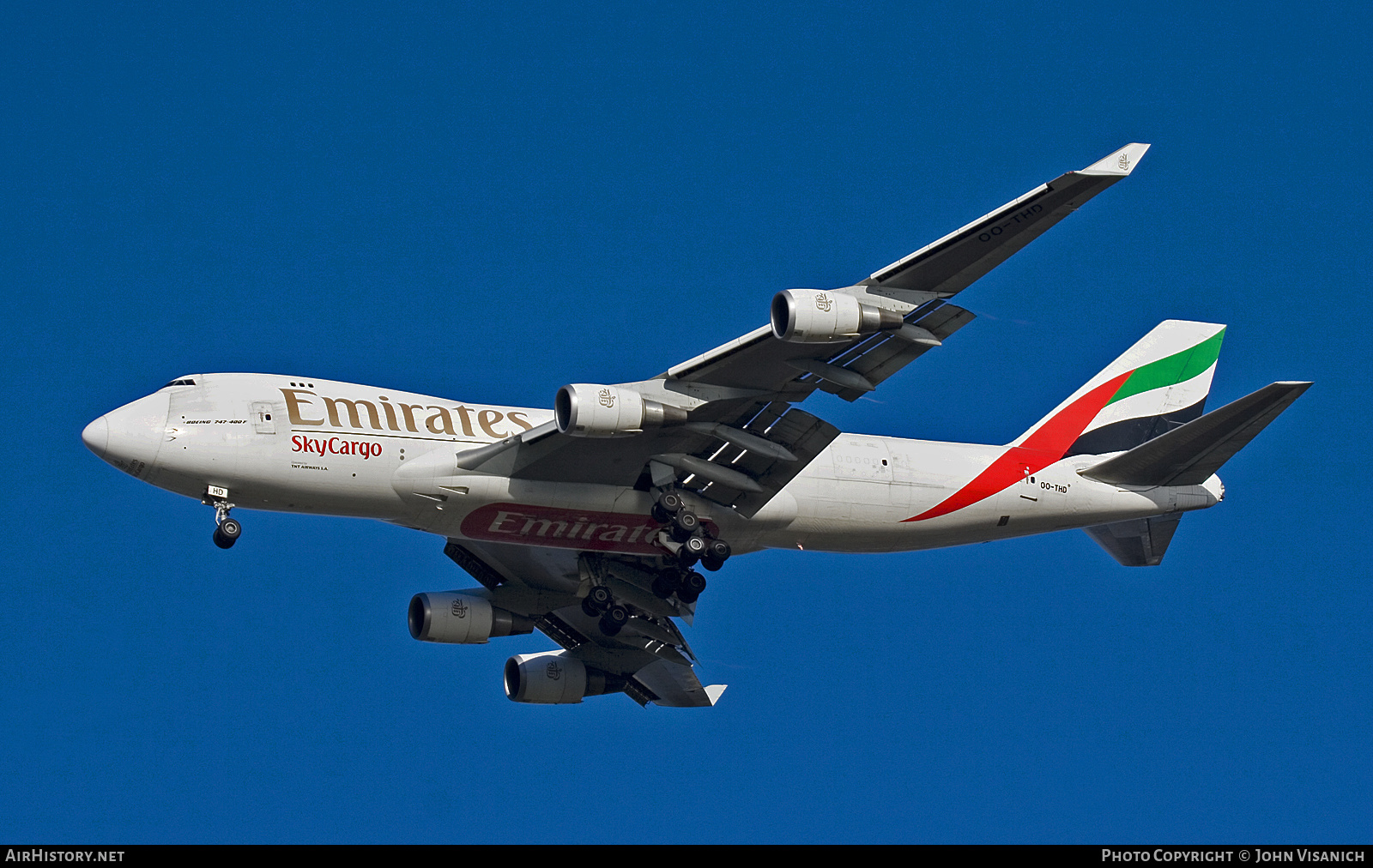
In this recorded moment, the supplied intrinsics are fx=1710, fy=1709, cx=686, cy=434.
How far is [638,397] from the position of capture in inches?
1460

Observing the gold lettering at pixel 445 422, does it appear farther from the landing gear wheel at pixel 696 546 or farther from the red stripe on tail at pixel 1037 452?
the red stripe on tail at pixel 1037 452

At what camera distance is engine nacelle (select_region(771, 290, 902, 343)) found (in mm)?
34281

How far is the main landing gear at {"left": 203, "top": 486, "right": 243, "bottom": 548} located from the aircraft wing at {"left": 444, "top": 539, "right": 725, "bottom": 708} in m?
8.66

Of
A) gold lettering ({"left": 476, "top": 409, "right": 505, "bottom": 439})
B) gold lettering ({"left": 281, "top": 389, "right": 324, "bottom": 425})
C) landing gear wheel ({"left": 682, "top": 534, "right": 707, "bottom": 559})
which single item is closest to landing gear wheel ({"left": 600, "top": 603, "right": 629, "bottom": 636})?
landing gear wheel ({"left": 682, "top": 534, "right": 707, "bottom": 559})

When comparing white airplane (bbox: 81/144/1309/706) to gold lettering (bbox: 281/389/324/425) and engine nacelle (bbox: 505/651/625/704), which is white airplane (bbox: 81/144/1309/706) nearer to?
gold lettering (bbox: 281/389/324/425)

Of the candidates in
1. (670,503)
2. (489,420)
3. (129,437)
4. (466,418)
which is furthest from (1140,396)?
(129,437)

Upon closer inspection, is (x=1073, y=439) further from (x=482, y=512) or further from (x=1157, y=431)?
(x=482, y=512)

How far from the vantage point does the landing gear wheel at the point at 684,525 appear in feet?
130

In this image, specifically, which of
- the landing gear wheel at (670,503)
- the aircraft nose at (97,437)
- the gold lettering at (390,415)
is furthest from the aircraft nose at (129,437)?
the landing gear wheel at (670,503)

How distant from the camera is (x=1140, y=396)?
46875 mm

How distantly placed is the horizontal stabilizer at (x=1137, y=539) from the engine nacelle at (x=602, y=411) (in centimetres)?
1415

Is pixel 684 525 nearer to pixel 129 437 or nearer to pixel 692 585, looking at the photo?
pixel 692 585
